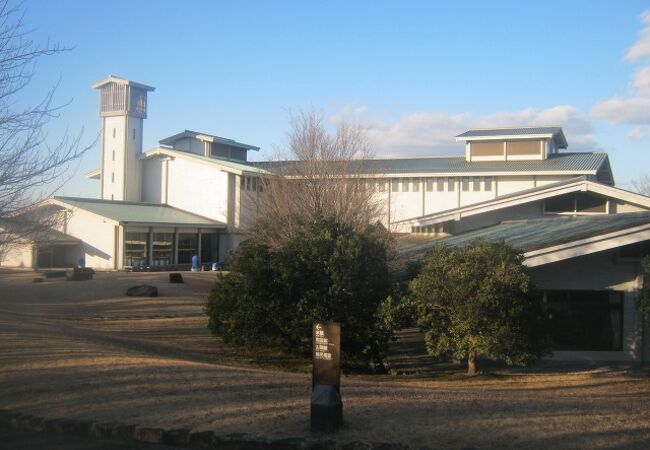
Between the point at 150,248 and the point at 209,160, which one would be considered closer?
the point at 150,248

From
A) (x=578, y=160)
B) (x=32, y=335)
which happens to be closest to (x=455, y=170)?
(x=578, y=160)

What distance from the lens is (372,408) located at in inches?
368

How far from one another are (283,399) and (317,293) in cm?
749

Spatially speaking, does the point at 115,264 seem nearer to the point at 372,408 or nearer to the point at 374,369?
the point at 374,369

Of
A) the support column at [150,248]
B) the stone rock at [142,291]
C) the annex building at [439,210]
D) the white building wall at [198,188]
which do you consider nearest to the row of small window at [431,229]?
the annex building at [439,210]

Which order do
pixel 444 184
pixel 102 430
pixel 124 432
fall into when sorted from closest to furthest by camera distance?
pixel 124 432 < pixel 102 430 < pixel 444 184

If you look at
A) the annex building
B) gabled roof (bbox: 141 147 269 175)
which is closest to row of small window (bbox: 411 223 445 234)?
the annex building

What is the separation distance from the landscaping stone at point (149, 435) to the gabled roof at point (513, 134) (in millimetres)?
41292

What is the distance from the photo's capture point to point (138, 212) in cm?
4919

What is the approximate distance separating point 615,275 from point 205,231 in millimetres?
36616

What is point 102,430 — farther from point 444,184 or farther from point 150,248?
point 150,248

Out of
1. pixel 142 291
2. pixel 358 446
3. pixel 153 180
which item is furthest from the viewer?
pixel 153 180

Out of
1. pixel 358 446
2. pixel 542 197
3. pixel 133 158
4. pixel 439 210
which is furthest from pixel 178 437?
pixel 133 158

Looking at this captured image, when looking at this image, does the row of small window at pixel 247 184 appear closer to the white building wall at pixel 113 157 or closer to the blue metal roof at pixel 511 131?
the white building wall at pixel 113 157
